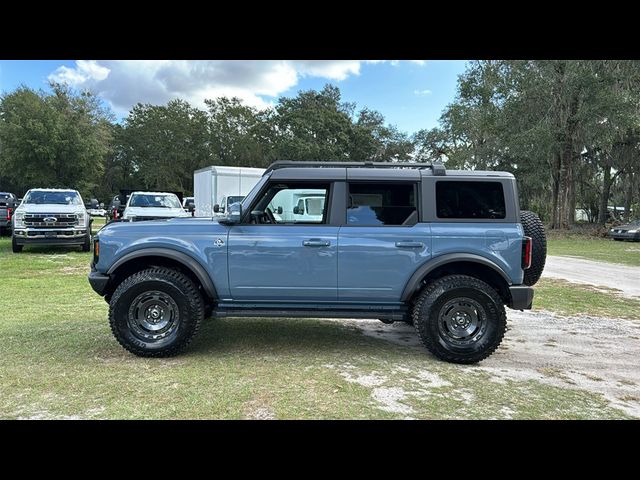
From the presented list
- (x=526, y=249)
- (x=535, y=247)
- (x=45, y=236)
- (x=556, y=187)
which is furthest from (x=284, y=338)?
(x=556, y=187)

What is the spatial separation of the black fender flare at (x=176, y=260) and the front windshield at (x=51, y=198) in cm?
1007

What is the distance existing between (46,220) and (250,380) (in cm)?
1074

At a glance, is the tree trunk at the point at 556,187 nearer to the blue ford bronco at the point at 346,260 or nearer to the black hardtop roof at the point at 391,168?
the black hardtop roof at the point at 391,168

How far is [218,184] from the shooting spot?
17.9m

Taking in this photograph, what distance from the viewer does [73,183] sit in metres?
31.5

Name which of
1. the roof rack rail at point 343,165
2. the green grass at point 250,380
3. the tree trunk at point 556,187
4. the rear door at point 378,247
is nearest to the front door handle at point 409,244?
the rear door at point 378,247

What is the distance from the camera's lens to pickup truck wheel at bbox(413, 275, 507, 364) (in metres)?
4.23

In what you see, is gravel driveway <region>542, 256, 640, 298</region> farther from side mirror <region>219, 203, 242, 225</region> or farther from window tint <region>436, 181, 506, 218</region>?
side mirror <region>219, 203, 242, 225</region>

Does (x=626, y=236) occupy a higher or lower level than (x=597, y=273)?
higher

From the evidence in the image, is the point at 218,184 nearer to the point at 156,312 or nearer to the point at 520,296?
the point at 156,312
